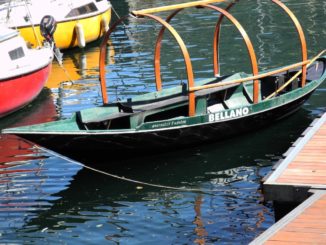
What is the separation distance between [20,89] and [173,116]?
582 cm

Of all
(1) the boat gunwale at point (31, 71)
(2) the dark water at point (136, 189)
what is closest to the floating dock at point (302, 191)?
(2) the dark water at point (136, 189)

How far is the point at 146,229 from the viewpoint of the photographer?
13.5 meters

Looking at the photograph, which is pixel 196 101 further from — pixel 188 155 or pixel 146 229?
pixel 146 229

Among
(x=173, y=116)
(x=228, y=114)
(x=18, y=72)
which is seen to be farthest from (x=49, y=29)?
(x=228, y=114)

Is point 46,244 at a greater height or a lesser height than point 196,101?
lesser

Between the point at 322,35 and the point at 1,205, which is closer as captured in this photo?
the point at 1,205

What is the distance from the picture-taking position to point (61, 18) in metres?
30.9

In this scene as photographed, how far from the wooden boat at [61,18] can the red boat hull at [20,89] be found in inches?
291

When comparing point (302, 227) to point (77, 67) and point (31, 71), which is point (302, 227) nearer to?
point (31, 71)

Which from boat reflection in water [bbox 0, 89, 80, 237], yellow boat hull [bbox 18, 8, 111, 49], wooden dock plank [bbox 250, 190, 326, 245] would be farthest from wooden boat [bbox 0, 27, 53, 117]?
wooden dock plank [bbox 250, 190, 326, 245]

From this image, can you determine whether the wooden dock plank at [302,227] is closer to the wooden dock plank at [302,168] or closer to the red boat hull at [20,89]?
the wooden dock plank at [302,168]

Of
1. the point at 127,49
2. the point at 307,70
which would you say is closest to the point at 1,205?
the point at 307,70

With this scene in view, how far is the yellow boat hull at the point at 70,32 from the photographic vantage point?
30.0m

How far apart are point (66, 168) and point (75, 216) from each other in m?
2.64
